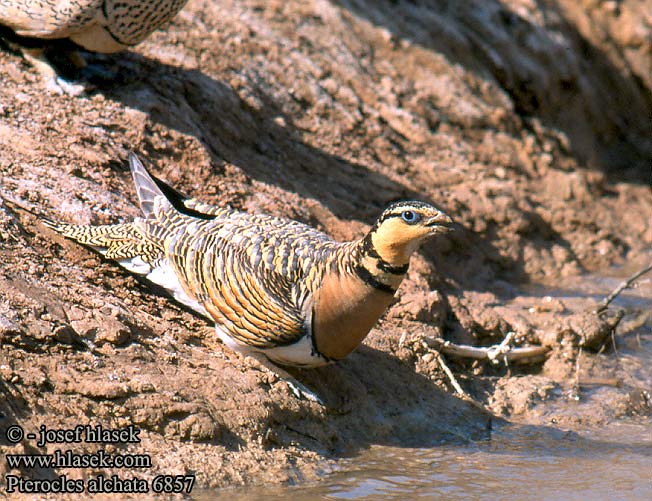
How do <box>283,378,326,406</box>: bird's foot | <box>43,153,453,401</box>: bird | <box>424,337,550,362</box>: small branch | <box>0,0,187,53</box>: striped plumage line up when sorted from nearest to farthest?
<box>43,153,453,401</box>: bird → <box>283,378,326,406</box>: bird's foot → <box>424,337,550,362</box>: small branch → <box>0,0,187,53</box>: striped plumage

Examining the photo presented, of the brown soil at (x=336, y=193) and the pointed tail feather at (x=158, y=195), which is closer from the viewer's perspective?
the brown soil at (x=336, y=193)

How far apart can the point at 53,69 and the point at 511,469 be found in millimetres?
4432

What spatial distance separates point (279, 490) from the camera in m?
5.20

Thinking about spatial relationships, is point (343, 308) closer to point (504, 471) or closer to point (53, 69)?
point (504, 471)

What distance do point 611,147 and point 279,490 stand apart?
8242 millimetres

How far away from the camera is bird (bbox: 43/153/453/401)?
5.58m

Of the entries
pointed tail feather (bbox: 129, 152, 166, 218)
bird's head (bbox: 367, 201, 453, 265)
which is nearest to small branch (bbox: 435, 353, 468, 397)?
bird's head (bbox: 367, 201, 453, 265)

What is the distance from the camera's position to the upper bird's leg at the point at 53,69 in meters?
7.52

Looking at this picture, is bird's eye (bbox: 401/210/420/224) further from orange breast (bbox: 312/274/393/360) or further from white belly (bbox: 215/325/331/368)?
white belly (bbox: 215/325/331/368)

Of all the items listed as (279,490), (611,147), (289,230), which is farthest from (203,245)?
(611,147)

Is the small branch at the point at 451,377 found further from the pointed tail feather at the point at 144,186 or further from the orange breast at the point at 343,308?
the pointed tail feather at the point at 144,186

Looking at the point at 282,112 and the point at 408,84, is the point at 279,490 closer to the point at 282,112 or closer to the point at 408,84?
the point at 282,112

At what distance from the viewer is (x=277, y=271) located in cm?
574

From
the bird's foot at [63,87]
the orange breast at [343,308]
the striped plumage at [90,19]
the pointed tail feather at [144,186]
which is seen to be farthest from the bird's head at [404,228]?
the bird's foot at [63,87]
